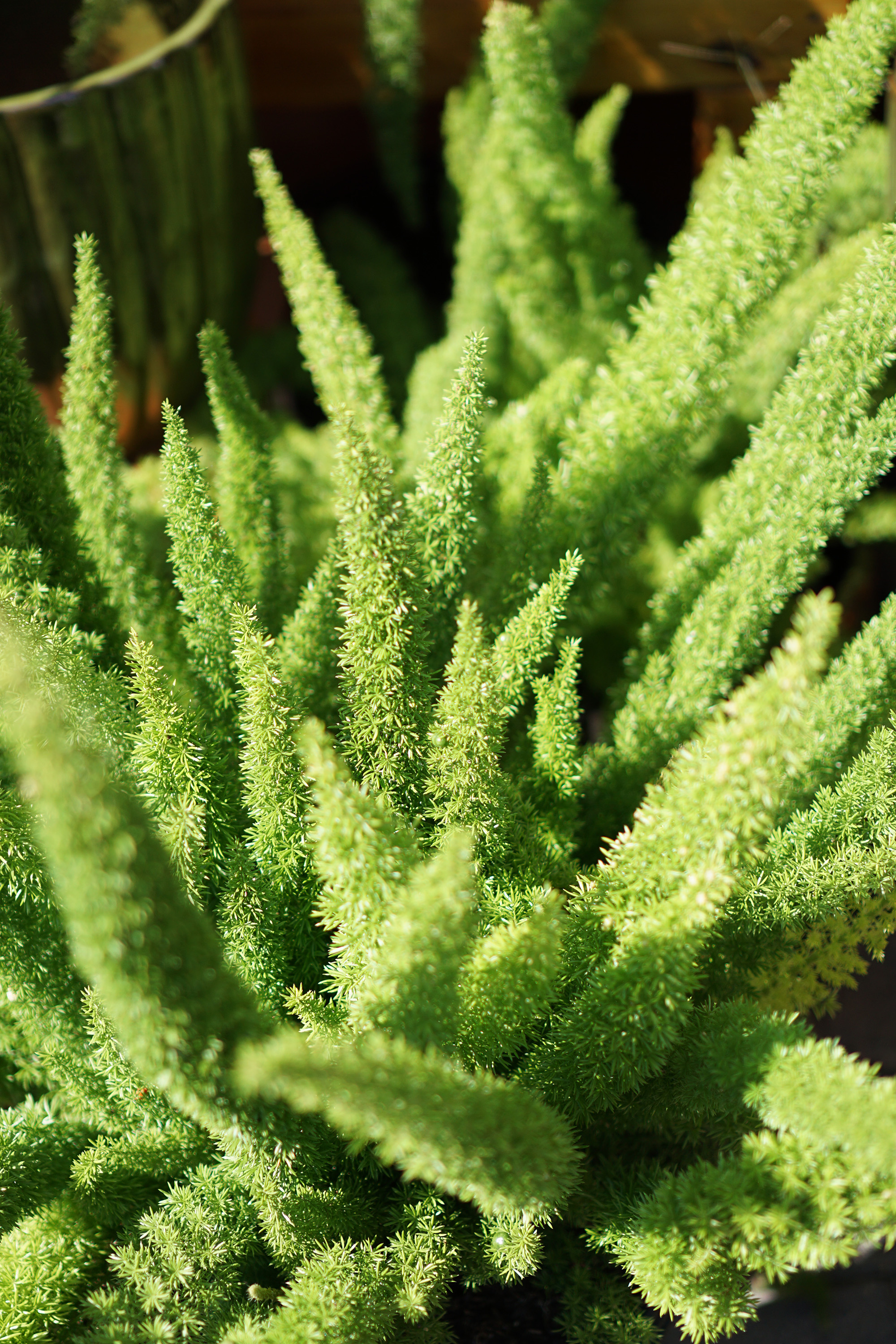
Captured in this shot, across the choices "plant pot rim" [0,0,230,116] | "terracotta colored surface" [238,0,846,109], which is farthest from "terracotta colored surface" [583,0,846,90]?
"plant pot rim" [0,0,230,116]

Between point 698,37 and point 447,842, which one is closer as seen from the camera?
point 447,842

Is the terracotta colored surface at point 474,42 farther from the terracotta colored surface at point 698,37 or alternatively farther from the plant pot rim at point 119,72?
the plant pot rim at point 119,72

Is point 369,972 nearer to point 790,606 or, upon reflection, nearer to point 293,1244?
point 293,1244

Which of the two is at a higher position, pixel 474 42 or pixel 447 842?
pixel 474 42

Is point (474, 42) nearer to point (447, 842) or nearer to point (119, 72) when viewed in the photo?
point (119, 72)

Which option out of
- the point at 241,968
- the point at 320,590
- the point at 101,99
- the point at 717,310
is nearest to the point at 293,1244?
the point at 241,968

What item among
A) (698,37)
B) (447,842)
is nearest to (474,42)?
(698,37)

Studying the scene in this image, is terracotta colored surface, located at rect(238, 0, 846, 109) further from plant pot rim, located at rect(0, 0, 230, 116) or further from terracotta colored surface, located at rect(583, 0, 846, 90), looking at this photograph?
plant pot rim, located at rect(0, 0, 230, 116)
